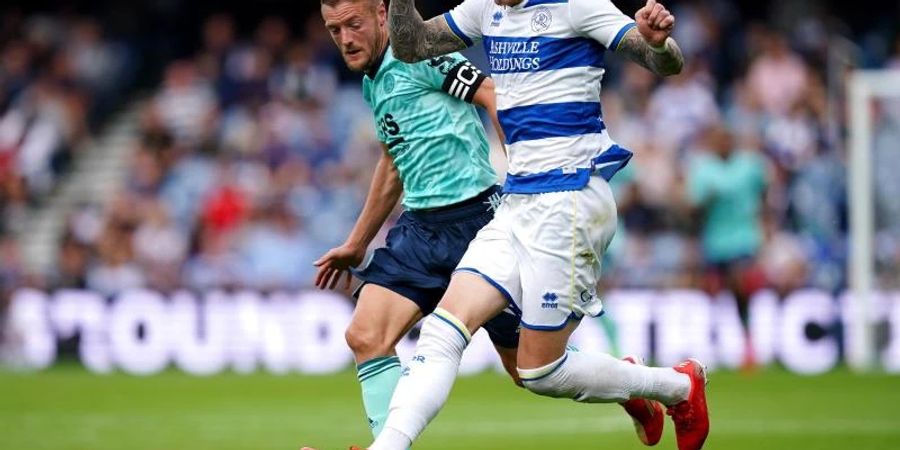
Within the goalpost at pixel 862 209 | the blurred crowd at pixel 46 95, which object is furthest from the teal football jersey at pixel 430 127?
the blurred crowd at pixel 46 95

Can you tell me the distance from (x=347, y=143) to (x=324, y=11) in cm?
1217

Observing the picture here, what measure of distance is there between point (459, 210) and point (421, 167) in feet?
0.91

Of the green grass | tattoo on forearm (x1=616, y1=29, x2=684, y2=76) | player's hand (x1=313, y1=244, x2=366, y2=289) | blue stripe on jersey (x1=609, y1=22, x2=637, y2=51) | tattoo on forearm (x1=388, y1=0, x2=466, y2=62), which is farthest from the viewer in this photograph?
the green grass

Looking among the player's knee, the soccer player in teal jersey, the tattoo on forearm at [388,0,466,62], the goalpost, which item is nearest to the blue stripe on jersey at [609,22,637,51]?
the tattoo on forearm at [388,0,466,62]

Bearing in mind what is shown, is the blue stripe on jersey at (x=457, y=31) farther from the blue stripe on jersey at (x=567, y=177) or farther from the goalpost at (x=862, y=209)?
the goalpost at (x=862, y=209)

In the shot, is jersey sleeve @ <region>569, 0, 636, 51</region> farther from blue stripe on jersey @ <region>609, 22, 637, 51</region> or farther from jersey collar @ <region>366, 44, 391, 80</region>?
jersey collar @ <region>366, 44, 391, 80</region>

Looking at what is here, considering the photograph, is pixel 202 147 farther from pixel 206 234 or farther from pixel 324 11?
pixel 324 11

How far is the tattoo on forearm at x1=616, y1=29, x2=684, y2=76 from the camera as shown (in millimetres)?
6727

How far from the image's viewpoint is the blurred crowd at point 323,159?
659 inches

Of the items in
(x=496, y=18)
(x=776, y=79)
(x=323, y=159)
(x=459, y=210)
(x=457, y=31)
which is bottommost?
(x=323, y=159)

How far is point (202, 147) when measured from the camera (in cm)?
2064

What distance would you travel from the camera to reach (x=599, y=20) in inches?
275

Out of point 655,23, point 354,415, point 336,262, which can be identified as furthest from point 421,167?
point 354,415

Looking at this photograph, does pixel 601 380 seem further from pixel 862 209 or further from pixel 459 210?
pixel 862 209
